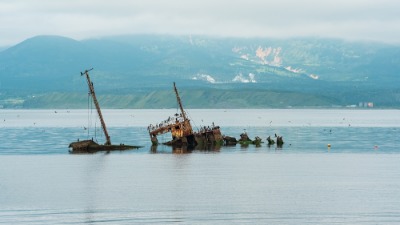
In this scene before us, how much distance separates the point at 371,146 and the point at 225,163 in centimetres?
4746

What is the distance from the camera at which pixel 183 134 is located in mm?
145875

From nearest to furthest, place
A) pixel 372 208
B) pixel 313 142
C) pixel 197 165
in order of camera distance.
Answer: pixel 372 208, pixel 197 165, pixel 313 142

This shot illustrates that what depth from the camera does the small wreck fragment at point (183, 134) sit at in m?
143

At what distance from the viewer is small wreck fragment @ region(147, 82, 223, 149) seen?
143m

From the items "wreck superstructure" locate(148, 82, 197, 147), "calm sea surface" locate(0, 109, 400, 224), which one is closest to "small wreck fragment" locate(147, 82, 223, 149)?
"wreck superstructure" locate(148, 82, 197, 147)

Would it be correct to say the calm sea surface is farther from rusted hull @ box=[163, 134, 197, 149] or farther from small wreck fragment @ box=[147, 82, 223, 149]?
rusted hull @ box=[163, 134, 197, 149]

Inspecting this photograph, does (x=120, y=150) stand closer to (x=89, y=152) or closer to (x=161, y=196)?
(x=89, y=152)

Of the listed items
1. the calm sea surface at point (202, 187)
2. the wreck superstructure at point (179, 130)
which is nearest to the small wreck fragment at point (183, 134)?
the wreck superstructure at point (179, 130)

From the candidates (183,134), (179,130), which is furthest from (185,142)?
(179,130)

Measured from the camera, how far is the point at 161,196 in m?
78.2

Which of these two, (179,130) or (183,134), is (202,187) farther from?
(183,134)

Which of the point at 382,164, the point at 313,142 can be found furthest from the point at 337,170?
the point at 313,142

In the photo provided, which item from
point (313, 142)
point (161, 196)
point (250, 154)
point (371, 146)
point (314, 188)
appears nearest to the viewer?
point (161, 196)

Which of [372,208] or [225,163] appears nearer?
[372,208]
